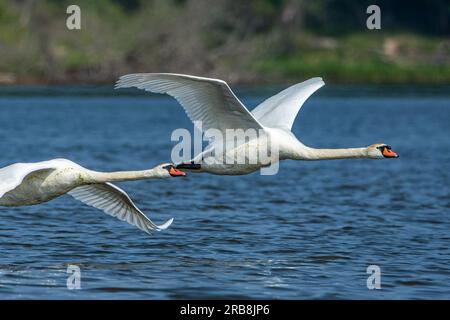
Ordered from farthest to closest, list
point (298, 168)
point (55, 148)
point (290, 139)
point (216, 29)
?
point (216, 29) < point (55, 148) < point (298, 168) < point (290, 139)

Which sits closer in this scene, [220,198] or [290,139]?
[290,139]

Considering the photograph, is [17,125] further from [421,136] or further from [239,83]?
[239,83]

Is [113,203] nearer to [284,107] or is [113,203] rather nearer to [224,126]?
[224,126]

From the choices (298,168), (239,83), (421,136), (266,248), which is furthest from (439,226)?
(239,83)

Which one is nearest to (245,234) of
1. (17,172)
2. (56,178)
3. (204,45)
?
(56,178)

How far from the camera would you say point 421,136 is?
3198 cm

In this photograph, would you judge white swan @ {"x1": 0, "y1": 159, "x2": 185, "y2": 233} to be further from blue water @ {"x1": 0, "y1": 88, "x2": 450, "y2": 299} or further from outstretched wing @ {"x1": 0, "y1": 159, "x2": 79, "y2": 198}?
blue water @ {"x1": 0, "y1": 88, "x2": 450, "y2": 299}

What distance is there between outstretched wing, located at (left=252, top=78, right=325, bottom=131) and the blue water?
4.73 ft

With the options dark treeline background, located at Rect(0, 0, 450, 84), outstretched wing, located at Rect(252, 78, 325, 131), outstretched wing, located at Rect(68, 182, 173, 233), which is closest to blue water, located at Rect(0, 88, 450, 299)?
outstretched wing, located at Rect(68, 182, 173, 233)

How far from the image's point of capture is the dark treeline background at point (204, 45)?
5394 cm

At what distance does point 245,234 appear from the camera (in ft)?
45.9

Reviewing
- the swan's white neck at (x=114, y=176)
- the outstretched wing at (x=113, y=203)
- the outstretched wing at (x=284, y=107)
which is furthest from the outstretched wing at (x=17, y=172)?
the outstretched wing at (x=284, y=107)

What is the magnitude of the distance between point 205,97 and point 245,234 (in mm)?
2248

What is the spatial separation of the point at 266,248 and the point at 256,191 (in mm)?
6114
